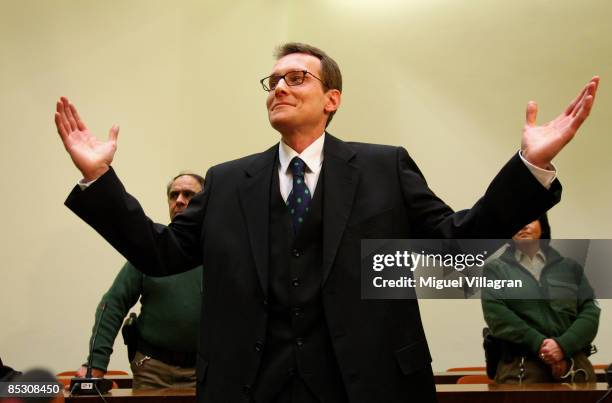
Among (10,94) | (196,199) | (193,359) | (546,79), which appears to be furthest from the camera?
(546,79)

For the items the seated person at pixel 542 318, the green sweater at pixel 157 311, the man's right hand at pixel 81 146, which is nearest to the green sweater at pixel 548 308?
the seated person at pixel 542 318

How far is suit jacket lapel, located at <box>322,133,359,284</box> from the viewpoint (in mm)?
1807

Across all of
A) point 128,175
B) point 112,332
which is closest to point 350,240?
point 112,332

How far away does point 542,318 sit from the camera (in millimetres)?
3459

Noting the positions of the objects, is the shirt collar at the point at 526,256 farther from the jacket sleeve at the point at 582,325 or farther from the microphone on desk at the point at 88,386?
the microphone on desk at the point at 88,386

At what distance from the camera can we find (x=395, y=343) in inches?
69.3

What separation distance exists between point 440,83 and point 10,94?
10.0 ft

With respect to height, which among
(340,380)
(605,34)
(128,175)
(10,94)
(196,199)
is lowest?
(340,380)

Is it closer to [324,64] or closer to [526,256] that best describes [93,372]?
[324,64]

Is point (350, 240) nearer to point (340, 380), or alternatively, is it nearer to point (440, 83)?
point (340, 380)

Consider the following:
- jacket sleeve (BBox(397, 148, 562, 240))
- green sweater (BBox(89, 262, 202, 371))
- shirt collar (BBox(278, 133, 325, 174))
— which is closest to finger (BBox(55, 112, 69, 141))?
shirt collar (BBox(278, 133, 325, 174))

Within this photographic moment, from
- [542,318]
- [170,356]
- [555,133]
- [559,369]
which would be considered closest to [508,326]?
[542,318]

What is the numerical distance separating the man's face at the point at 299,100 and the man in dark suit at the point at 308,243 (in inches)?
3.7

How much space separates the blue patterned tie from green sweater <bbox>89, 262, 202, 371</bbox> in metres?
1.70
